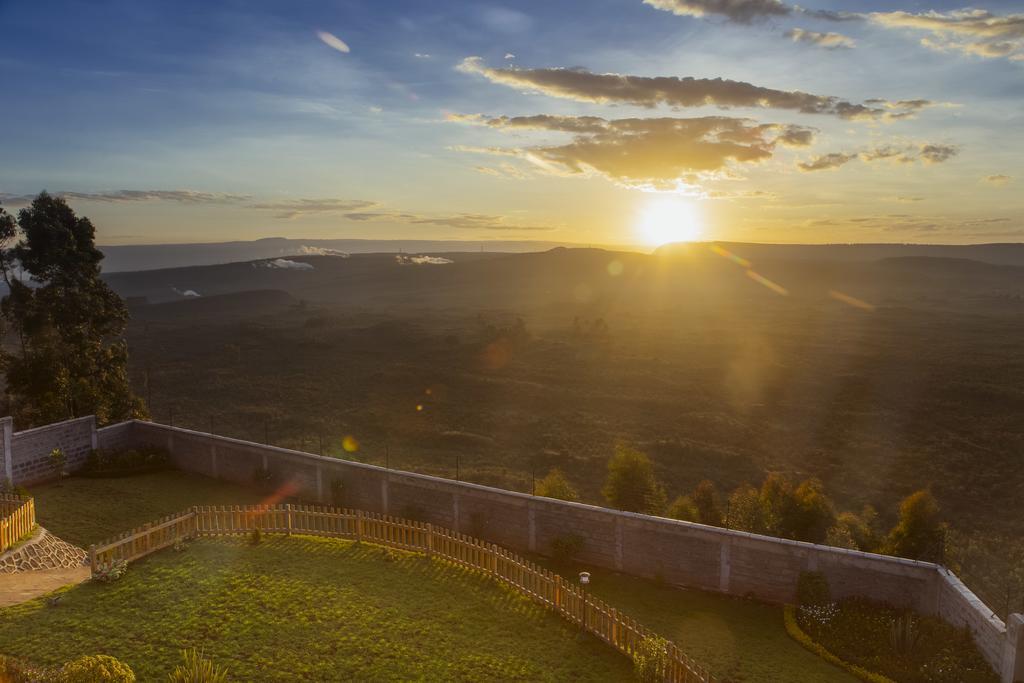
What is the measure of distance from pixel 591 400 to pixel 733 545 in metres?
38.7

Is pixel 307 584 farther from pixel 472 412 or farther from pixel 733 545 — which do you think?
pixel 472 412

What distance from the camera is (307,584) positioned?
16.4 meters

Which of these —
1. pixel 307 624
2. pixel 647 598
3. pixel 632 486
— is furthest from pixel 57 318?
pixel 647 598

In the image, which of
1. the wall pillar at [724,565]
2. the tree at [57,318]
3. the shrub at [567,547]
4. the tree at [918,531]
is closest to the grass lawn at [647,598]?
the wall pillar at [724,565]

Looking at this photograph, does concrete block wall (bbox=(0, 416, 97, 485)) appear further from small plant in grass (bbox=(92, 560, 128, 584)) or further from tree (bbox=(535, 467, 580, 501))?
tree (bbox=(535, 467, 580, 501))

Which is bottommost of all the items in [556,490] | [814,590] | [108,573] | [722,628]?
[722,628]

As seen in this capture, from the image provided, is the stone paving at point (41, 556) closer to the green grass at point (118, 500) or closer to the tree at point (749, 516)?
the green grass at point (118, 500)

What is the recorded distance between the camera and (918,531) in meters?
17.8

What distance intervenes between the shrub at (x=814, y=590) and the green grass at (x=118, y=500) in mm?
→ 20829

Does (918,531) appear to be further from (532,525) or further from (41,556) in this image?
(41,556)

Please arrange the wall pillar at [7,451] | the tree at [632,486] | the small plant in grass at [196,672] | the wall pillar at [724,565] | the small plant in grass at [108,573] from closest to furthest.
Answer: the small plant in grass at [196,672], the small plant in grass at [108,573], the wall pillar at [724,565], the tree at [632,486], the wall pillar at [7,451]

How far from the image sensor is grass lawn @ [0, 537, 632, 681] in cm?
1291

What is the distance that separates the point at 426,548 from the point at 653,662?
8.39 m

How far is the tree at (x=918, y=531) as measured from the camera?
17516 mm
